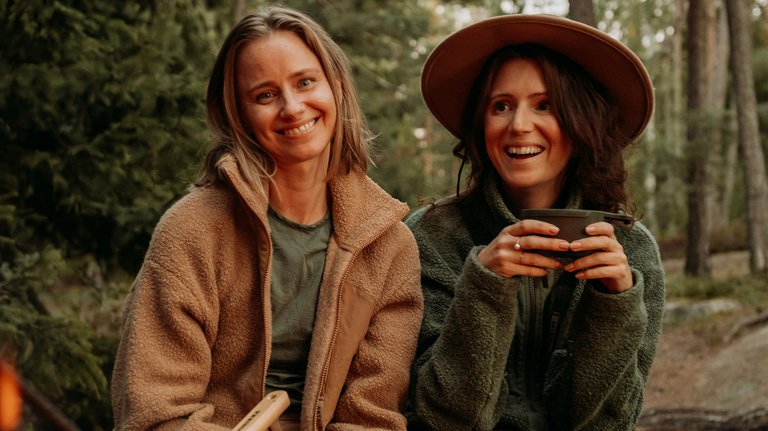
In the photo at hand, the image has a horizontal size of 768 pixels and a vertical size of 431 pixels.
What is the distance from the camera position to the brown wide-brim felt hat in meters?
2.60

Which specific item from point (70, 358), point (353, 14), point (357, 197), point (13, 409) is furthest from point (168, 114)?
point (353, 14)

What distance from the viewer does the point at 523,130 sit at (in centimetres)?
256

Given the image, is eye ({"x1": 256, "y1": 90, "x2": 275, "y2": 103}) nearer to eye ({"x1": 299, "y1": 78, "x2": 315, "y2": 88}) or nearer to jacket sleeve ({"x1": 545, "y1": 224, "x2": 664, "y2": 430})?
eye ({"x1": 299, "y1": 78, "x2": 315, "y2": 88})

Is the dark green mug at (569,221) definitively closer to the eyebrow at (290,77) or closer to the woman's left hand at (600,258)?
the woman's left hand at (600,258)

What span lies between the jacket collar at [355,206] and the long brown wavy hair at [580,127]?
0.41 metres

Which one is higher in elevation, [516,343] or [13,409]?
[13,409]

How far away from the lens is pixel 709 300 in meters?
11.1

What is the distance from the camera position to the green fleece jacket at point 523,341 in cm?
233

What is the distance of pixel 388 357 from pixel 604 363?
63cm

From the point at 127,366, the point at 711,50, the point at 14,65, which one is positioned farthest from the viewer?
the point at 711,50

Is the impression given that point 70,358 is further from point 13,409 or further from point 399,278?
point 13,409

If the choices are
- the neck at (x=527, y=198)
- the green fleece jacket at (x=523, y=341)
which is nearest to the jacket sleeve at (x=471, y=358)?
the green fleece jacket at (x=523, y=341)

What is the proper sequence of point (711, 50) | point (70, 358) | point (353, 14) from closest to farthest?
point (70, 358), point (353, 14), point (711, 50)

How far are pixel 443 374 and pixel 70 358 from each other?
7.03ft
